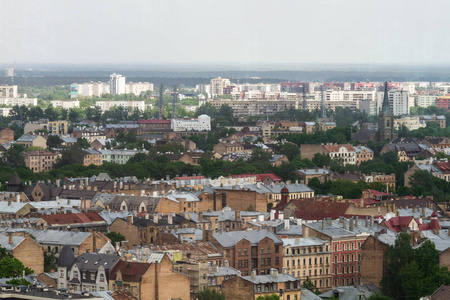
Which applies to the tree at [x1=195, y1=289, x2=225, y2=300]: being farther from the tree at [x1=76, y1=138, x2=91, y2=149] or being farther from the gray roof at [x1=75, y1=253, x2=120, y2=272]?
the tree at [x1=76, y1=138, x2=91, y2=149]

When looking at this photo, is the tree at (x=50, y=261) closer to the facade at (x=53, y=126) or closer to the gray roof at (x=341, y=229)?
the gray roof at (x=341, y=229)

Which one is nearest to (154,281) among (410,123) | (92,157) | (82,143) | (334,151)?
(92,157)

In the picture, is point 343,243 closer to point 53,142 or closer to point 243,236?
point 243,236

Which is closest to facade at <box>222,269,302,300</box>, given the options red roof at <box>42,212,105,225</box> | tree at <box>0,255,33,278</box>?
tree at <box>0,255,33,278</box>

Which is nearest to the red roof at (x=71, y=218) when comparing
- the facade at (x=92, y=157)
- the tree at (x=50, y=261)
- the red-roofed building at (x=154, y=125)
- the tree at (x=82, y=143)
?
the tree at (x=50, y=261)

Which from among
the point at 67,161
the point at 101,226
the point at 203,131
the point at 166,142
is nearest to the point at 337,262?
the point at 101,226

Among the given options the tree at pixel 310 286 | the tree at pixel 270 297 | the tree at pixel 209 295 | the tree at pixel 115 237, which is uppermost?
the tree at pixel 209 295
